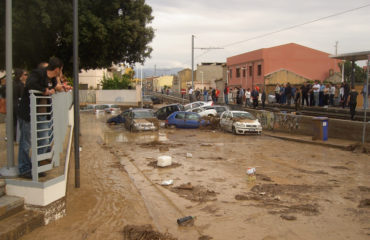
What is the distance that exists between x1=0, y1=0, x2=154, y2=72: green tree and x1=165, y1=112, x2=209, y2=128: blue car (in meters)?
6.98

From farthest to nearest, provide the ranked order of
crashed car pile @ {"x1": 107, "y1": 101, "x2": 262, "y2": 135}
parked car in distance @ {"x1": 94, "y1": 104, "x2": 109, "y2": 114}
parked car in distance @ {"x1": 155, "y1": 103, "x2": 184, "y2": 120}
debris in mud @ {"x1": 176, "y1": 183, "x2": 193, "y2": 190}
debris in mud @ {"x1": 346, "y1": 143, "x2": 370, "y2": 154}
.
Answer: parked car in distance @ {"x1": 94, "y1": 104, "x2": 109, "y2": 114} < parked car in distance @ {"x1": 155, "y1": 103, "x2": 184, "y2": 120} < crashed car pile @ {"x1": 107, "y1": 101, "x2": 262, "y2": 135} < debris in mud @ {"x1": 346, "y1": 143, "x2": 370, "y2": 154} < debris in mud @ {"x1": 176, "y1": 183, "x2": 193, "y2": 190}

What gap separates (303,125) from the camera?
2212 centimetres

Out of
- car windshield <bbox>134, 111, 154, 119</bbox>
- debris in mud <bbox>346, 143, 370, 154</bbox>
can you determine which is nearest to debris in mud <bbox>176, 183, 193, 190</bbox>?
debris in mud <bbox>346, 143, 370, 154</bbox>

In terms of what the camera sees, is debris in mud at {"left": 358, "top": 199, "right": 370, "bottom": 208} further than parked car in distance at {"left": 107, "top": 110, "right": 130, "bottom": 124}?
No

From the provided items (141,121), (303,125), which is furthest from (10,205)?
(303,125)

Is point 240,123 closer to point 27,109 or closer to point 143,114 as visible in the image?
point 143,114

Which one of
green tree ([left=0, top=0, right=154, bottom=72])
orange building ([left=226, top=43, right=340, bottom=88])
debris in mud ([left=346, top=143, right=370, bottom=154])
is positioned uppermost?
orange building ([left=226, top=43, right=340, bottom=88])

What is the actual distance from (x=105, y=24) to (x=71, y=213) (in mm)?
13267

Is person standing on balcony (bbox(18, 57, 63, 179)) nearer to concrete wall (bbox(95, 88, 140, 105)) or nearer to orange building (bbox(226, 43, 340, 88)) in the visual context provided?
concrete wall (bbox(95, 88, 140, 105))

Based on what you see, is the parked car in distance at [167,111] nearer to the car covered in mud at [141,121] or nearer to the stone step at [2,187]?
the car covered in mud at [141,121]

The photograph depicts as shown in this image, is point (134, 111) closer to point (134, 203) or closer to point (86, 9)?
point (86, 9)

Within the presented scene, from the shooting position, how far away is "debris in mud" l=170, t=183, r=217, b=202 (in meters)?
8.64

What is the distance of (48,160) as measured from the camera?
6180mm

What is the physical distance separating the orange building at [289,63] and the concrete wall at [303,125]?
81.2 feet
